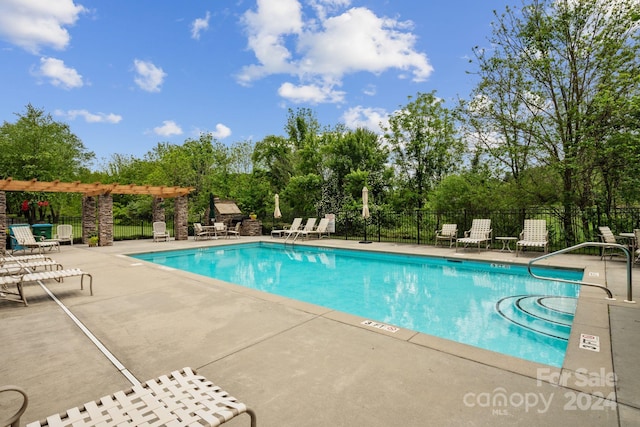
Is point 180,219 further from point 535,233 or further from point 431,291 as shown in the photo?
point 535,233

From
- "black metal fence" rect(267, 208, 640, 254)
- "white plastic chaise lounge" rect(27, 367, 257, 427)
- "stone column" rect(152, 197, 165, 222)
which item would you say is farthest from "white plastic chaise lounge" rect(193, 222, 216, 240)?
"white plastic chaise lounge" rect(27, 367, 257, 427)

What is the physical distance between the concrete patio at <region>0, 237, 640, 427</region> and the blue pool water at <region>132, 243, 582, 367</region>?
2.42ft

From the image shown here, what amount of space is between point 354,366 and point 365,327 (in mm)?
951

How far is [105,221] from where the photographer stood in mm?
13625

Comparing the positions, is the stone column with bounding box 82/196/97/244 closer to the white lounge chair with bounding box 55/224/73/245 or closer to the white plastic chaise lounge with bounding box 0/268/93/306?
the white lounge chair with bounding box 55/224/73/245

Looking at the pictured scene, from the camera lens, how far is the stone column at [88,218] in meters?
14.4

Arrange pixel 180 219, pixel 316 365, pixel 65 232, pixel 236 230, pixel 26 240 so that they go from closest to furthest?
pixel 316 365
pixel 26 240
pixel 65 232
pixel 180 219
pixel 236 230

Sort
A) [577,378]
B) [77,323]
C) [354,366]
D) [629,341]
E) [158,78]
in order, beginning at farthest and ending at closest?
[158,78], [77,323], [629,341], [354,366], [577,378]

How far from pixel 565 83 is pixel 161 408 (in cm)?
1342

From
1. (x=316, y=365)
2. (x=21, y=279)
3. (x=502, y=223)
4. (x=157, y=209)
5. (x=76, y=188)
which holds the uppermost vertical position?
(x=76, y=188)

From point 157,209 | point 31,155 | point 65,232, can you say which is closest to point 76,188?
point 65,232

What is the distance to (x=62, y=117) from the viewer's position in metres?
27.9

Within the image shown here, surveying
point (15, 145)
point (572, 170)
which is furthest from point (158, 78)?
point (572, 170)

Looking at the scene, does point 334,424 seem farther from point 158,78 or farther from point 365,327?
point 158,78
